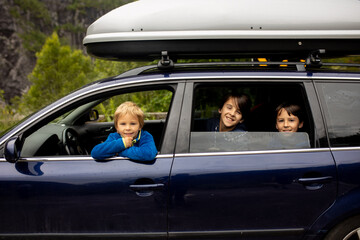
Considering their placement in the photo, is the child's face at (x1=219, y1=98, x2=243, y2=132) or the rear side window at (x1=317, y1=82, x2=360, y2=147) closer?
the rear side window at (x1=317, y1=82, x2=360, y2=147)

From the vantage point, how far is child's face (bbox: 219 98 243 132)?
102 inches

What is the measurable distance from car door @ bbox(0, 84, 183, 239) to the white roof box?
2.69ft

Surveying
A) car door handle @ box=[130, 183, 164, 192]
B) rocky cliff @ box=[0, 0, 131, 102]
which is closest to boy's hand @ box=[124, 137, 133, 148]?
car door handle @ box=[130, 183, 164, 192]

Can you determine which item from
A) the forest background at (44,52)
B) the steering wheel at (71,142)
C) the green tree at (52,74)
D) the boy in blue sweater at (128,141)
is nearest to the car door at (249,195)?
the boy in blue sweater at (128,141)

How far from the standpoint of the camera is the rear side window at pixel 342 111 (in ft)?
6.98

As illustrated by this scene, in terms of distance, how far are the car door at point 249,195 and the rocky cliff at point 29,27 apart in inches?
3266

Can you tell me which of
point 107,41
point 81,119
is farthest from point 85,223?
point 81,119

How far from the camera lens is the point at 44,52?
4906 cm

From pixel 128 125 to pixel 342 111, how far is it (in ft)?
4.95

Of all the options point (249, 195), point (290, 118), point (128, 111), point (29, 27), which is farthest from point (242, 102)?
point (29, 27)

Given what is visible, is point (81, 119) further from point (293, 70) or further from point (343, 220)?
point (343, 220)

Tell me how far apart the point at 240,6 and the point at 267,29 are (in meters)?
0.27

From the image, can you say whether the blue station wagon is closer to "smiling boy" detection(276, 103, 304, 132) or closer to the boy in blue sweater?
the boy in blue sweater

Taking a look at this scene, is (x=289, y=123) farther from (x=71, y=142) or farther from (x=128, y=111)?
(x=71, y=142)
